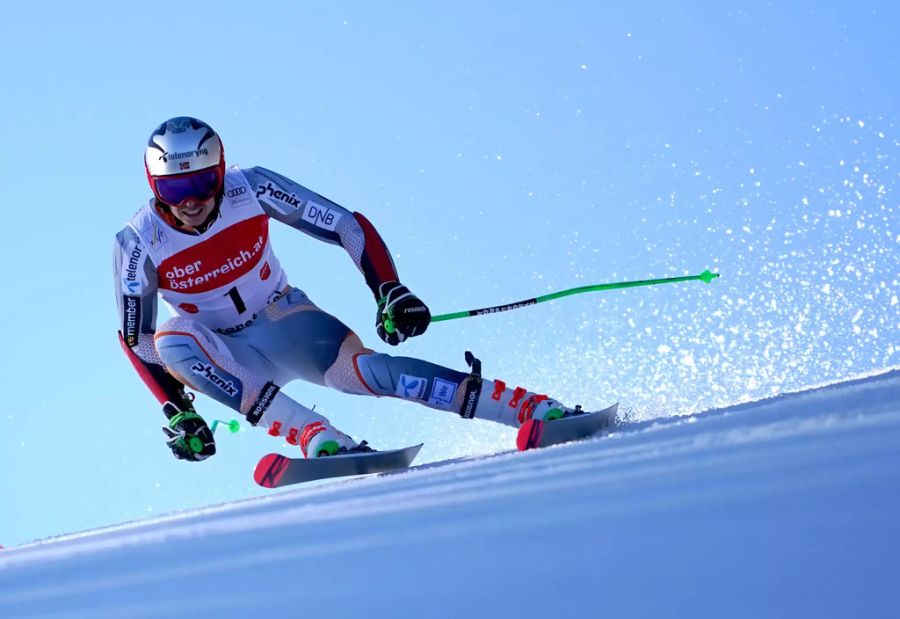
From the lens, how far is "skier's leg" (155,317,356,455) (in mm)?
5500

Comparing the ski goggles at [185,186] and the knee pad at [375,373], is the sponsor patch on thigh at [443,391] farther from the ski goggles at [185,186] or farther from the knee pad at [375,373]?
the ski goggles at [185,186]

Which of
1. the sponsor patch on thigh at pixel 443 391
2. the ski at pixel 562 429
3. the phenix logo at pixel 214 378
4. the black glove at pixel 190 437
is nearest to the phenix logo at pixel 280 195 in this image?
the phenix logo at pixel 214 378

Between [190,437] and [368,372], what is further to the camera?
[190,437]

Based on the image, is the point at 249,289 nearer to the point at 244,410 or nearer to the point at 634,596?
the point at 244,410

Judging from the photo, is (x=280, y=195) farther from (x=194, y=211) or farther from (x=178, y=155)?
(x=178, y=155)

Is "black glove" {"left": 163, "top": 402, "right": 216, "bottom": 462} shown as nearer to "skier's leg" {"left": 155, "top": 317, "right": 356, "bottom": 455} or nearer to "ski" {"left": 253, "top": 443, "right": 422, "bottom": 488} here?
"skier's leg" {"left": 155, "top": 317, "right": 356, "bottom": 455}

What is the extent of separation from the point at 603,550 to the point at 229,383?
4679 mm

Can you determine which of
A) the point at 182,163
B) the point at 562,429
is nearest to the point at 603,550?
the point at 562,429

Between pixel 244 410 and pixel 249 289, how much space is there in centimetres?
70

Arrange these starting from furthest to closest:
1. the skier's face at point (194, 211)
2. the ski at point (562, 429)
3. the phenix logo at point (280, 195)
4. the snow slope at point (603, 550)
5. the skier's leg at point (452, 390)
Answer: the phenix logo at point (280, 195)
the skier's face at point (194, 211)
the skier's leg at point (452, 390)
the ski at point (562, 429)
the snow slope at point (603, 550)

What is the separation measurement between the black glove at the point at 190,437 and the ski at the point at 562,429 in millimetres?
1849

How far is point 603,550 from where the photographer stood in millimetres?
1001

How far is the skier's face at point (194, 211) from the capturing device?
5633 mm

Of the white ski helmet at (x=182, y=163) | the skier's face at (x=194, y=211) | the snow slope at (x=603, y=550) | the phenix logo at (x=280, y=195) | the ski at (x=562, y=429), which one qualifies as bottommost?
the snow slope at (x=603, y=550)
